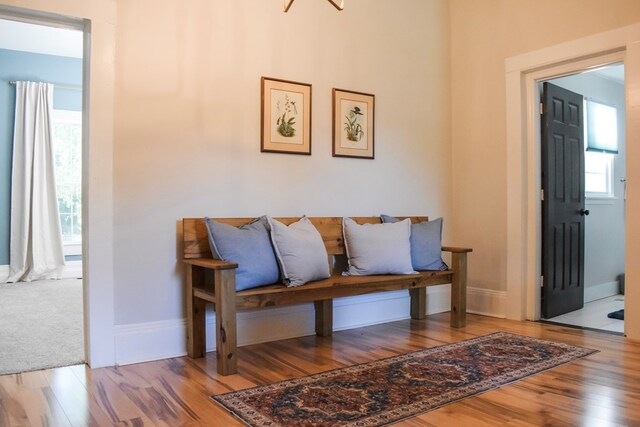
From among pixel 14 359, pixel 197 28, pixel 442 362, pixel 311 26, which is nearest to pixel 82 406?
pixel 14 359

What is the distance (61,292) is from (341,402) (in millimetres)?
4136

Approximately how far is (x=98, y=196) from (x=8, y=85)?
14.8 feet

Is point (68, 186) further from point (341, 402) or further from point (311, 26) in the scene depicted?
point (341, 402)

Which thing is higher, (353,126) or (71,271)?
(353,126)

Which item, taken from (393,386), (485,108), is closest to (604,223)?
(485,108)

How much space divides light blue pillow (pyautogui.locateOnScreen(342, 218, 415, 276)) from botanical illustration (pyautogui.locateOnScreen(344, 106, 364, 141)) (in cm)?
68

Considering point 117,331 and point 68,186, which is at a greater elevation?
point 68,186

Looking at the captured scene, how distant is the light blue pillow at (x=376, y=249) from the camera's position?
348cm

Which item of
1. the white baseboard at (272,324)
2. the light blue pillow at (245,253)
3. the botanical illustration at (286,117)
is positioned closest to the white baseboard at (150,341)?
the white baseboard at (272,324)

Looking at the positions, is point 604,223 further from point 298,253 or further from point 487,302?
point 298,253

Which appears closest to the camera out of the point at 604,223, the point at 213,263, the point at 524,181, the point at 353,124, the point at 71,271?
the point at 213,263

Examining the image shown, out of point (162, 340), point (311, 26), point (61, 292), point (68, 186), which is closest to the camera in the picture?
point (162, 340)

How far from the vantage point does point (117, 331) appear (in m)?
2.88

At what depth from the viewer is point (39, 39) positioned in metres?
5.84
